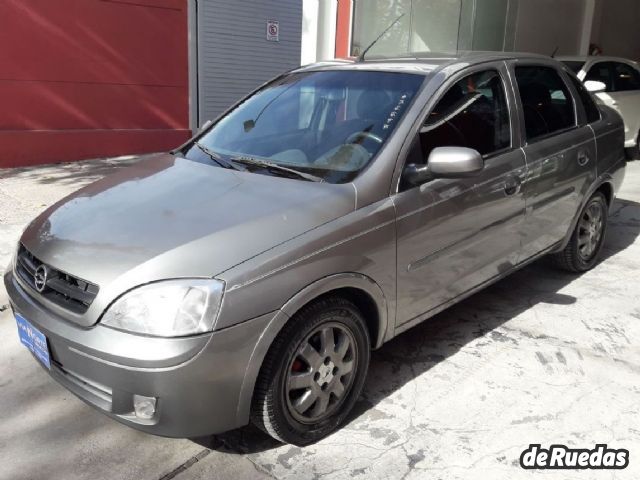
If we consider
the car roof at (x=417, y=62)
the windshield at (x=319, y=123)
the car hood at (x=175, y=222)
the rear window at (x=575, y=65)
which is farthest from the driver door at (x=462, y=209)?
the rear window at (x=575, y=65)

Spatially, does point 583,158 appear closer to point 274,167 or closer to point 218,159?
point 274,167

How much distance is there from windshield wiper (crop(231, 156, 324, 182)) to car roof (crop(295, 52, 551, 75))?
3.05 ft

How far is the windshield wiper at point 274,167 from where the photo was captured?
3.03m

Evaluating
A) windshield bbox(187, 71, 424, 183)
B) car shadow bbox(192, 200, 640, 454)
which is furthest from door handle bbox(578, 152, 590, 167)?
windshield bbox(187, 71, 424, 183)

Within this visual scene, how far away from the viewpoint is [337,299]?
277 cm

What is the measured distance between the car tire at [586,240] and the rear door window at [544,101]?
74 centimetres

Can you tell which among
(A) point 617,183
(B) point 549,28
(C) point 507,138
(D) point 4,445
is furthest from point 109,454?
(B) point 549,28

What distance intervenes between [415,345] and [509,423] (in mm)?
885

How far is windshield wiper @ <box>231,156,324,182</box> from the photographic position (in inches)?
119

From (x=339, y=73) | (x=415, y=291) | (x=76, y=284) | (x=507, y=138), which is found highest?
(x=339, y=73)

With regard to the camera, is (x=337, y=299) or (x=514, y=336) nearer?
(x=337, y=299)

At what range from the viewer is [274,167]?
318 cm

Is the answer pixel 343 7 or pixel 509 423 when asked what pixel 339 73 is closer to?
pixel 509 423

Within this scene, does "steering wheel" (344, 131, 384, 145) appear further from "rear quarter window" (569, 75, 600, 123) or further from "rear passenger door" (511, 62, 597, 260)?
"rear quarter window" (569, 75, 600, 123)
